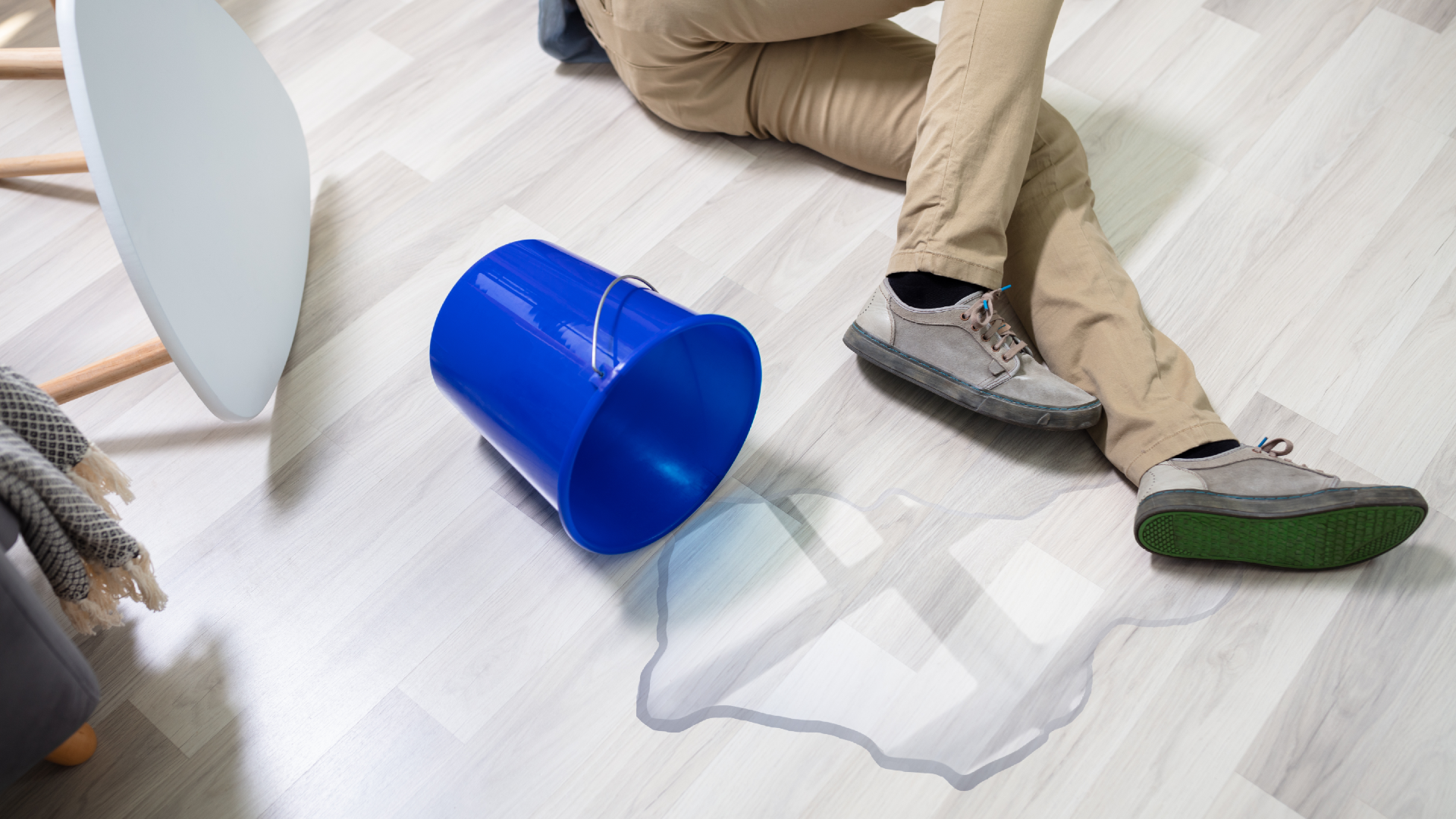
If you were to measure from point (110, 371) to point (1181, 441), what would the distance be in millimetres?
1272

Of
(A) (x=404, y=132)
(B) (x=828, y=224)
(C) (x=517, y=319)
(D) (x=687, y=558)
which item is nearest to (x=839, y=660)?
(D) (x=687, y=558)

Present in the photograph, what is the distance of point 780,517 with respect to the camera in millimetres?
1142

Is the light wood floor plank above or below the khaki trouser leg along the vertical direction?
below

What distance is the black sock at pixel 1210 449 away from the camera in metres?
1.07

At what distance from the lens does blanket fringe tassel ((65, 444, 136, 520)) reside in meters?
0.91

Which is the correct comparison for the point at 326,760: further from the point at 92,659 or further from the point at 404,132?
the point at 404,132

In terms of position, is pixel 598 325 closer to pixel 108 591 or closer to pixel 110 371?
pixel 108 591

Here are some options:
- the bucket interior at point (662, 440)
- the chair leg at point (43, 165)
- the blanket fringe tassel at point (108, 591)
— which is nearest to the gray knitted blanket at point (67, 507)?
the blanket fringe tassel at point (108, 591)

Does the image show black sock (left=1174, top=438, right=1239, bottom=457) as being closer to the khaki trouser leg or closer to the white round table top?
the khaki trouser leg

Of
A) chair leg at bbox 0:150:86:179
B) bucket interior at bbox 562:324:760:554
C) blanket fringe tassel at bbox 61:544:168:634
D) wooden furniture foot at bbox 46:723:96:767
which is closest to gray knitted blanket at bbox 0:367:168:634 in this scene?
blanket fringe tassel at bbox 61:544:168:634

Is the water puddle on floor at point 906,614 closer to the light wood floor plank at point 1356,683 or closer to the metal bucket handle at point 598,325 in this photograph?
the light wood floor plank at point 1356,683

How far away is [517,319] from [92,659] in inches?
24.0

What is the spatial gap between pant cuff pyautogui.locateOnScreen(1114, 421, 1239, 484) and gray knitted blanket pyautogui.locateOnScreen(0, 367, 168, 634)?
3.47 feet

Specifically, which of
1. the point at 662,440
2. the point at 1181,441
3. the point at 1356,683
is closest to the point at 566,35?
the point at 662,440
